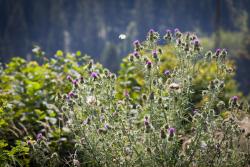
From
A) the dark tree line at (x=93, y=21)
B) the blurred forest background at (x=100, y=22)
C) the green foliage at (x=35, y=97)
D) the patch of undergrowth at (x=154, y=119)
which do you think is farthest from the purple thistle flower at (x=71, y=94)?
the dark tree line at (x=93, y=21)

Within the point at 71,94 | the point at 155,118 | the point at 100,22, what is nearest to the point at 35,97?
the point at 71,94

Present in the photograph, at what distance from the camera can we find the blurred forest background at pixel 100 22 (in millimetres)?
50062

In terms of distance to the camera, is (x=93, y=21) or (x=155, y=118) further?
(x=93, y=21)

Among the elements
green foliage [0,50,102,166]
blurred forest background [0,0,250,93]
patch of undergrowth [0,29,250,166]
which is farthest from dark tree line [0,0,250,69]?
patch of undergrowth [0,29,250,166]

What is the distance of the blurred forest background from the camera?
5006 cm

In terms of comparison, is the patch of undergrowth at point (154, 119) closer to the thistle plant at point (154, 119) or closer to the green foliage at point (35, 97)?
the thistle plant at point (154, 119)

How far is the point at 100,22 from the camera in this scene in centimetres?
6756

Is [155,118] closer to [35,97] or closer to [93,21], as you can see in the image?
[35,97]

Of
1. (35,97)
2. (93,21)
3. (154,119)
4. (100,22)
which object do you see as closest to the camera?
(154,119)

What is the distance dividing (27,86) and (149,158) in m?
2.17

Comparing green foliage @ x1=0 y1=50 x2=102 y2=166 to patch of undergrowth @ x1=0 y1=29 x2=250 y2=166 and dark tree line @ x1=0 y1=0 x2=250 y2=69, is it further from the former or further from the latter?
dark tree line @ x1=0 y1=0 x2=250 y2=69

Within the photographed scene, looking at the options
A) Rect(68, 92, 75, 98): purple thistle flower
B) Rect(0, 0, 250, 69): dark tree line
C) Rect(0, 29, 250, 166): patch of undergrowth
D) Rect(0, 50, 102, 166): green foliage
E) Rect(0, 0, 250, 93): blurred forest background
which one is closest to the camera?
Rect(0, 29, 250, 166): patch of undergrowth

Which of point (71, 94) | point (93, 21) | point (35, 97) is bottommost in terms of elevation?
point (71, 94)

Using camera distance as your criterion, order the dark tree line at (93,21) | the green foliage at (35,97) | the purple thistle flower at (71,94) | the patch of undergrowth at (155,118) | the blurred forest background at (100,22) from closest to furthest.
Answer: the patch of undergrowth at (155,118), the purple thistle flower at (71,94), the green foliage at (35,97), the blurred forest background at (100,22), the dark tree line at (93,21)
